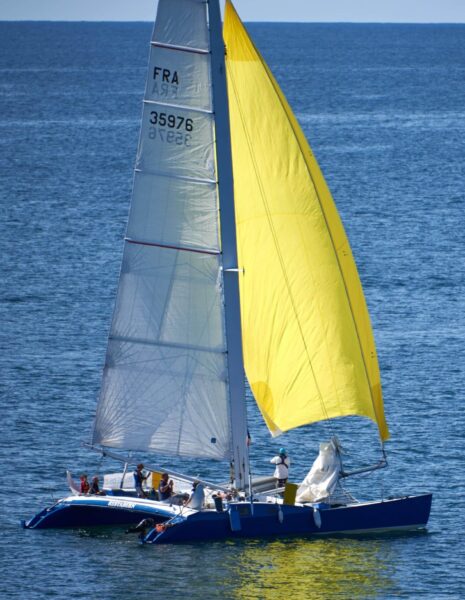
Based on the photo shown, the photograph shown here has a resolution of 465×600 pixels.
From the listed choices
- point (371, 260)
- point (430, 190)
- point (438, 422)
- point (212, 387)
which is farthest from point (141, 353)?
point (430, 190)

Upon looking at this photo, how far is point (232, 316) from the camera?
5175 cm

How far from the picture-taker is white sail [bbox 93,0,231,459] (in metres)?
50.2

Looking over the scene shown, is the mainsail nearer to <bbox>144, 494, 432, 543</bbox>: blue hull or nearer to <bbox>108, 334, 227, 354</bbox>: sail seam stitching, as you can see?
<bbox>108, 334, 227, 354</bbox>: sail seam stitching

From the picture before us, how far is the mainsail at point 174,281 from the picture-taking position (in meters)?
50.2

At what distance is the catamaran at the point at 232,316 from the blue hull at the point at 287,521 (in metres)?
0.04

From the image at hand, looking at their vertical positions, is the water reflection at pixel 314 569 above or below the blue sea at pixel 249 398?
below

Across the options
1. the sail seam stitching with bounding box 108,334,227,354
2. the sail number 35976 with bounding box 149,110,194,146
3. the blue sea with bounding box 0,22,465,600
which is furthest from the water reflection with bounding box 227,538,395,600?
the sail number 35976 with bounding box 149,110,194,146

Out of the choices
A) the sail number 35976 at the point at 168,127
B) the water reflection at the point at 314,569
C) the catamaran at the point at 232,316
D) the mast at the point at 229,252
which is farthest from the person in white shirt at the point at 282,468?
the sail number 35976 at the point at 168,127

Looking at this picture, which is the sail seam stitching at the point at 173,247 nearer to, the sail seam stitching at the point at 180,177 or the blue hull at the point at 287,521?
the sail seam stitching at the point at 180,177

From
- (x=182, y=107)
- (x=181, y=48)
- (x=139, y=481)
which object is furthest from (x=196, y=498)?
(x=181, y=48)

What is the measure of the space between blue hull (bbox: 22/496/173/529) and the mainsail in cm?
175

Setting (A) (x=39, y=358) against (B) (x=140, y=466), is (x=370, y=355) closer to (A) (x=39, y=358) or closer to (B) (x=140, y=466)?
(B) (x=140, y=466)

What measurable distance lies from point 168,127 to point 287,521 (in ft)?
40.0

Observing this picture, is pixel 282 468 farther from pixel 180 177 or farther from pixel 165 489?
pixel 180 177
